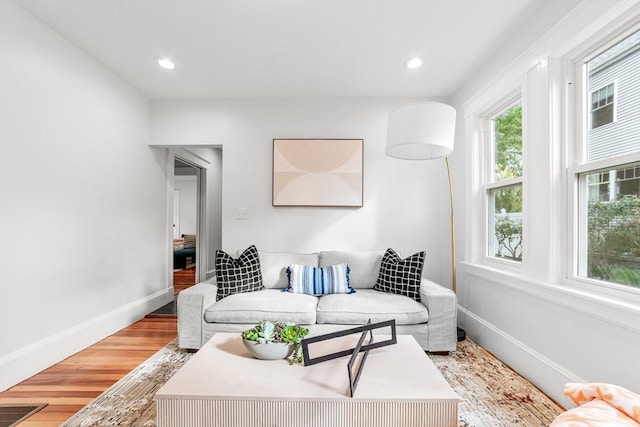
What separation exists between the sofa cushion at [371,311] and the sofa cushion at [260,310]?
0.12m

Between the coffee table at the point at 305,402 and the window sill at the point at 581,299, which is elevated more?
the window sill at the point at 581,299

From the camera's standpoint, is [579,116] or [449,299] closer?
[579,116]

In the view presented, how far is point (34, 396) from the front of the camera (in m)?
1.96

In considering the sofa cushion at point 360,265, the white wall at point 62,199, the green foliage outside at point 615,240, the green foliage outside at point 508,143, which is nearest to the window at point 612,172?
the green foliage outside at point 615,240

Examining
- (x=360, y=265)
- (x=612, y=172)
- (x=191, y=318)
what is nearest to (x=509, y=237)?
(x=612, y=172)

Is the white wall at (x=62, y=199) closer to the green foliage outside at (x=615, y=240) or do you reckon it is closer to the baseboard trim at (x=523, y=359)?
the baseboard trim at (x=523, y=359)

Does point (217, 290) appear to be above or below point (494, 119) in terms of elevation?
below

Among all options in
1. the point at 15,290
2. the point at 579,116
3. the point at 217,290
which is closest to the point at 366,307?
the point at 217,290

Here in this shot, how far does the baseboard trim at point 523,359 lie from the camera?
1.89 metres

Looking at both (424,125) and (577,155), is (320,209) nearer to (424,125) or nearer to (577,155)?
(424,125)

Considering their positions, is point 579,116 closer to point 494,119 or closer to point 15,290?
point 494,119

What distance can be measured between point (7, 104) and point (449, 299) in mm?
3404

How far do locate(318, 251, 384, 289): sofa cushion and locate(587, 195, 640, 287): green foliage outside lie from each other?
165 centimetres

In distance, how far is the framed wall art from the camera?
3553mm
